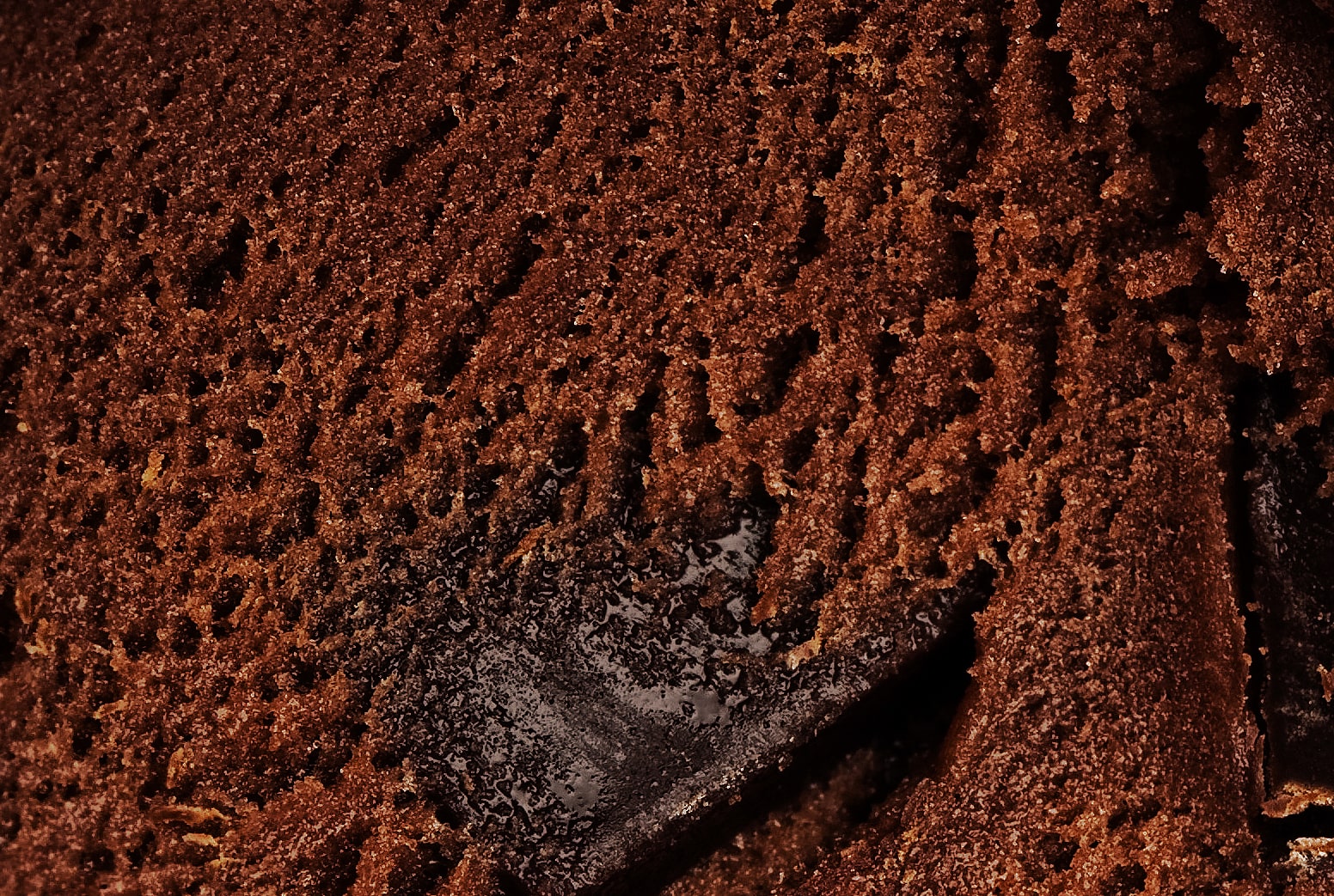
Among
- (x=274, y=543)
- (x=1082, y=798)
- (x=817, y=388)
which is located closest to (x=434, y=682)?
(x=274, y=543)

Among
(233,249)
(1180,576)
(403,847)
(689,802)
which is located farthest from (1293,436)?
(233,249)

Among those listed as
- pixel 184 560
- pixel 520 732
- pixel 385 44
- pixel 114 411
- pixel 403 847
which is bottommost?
pixel 403 847

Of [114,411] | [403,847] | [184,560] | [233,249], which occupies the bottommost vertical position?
[403,847]

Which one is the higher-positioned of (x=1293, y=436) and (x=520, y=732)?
(x=1293, y=436)

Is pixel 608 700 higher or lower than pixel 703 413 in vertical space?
lower

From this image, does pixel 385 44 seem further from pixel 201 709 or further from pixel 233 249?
pixel 201 709

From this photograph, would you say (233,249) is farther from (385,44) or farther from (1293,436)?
(1293,436)
